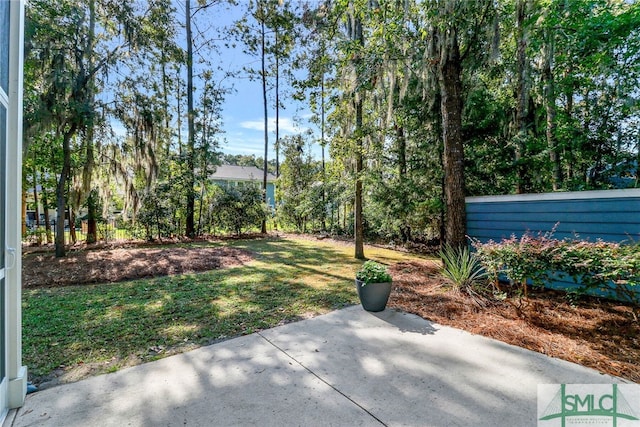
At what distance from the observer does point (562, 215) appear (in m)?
3.85

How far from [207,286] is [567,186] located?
7.23 m

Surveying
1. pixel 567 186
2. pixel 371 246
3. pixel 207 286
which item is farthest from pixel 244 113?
A: pixel 567 186

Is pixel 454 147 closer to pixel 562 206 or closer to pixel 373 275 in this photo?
pixel 562 206

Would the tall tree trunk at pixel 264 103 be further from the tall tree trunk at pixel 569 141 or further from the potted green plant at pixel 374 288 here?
the tall tree trunk at pixel 569 141

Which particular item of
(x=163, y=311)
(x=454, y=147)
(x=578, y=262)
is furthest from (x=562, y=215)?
(x=163, y=311)

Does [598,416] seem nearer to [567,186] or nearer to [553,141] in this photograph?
[567,186]

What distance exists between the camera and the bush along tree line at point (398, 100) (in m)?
4.92

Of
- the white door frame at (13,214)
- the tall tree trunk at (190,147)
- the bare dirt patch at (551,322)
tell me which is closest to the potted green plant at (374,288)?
the bare dirt patch at (551,322)

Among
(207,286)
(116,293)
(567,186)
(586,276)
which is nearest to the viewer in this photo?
(586,276)

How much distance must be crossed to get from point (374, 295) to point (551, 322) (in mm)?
1805

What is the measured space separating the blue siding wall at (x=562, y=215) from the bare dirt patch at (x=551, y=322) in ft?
2.80

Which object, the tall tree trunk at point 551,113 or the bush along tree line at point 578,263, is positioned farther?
the tall tree trunk at point 551,113

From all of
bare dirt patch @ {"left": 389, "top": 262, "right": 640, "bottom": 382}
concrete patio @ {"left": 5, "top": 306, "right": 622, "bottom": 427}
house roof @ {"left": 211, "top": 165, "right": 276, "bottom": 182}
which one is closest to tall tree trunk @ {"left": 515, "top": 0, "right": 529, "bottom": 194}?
bare dirt patch @ {"left": 389, "top": 262, "right": 640, "bottom": 382}

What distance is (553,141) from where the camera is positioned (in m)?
6.12
